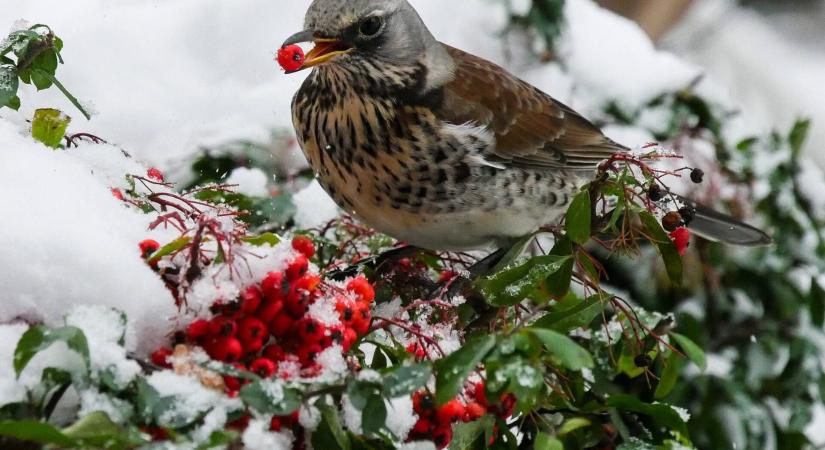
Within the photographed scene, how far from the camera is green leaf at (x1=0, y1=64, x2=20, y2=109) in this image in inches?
50.7

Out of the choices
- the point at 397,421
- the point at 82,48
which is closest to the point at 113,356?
the point at 397,421

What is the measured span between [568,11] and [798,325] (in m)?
1.23

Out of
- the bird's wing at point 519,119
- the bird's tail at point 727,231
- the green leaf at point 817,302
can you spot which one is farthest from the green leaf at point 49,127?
the green leaf at point 817,302

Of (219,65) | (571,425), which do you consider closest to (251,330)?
(571,425)

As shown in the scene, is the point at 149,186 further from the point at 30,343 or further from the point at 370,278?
the point at 30,343

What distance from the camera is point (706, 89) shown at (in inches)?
121

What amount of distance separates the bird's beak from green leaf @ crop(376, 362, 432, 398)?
3.02ft

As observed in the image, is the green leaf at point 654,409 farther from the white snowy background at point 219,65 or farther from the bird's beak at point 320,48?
the white snowy background at point 219,65

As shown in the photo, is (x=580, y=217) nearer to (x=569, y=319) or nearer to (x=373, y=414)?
(x=569, y=319)

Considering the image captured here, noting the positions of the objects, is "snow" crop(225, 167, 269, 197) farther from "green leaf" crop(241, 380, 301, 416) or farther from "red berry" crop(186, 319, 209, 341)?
"green leaf" crop(241, 380, 301, 416)

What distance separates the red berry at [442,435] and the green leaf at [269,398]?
0.91 ft

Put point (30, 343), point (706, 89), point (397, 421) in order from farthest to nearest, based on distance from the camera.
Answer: point (706, 89) → point (397, 421) → point (30, 343)

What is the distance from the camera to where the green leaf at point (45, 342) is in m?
0.88

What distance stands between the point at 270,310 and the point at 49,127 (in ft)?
1.55
